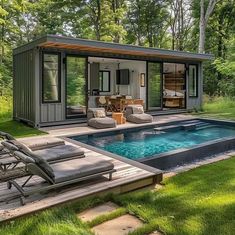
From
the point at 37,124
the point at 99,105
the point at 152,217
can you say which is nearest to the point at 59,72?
the point at 37,124

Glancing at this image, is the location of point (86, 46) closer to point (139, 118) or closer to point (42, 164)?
point (139, 118)

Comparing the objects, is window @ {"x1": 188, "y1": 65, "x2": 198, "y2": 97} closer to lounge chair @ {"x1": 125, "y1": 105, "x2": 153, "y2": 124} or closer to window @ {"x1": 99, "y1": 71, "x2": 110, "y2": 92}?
lounge chair @ {"x1": 125, "y1": 105, "x2": 153, "y2": 124}

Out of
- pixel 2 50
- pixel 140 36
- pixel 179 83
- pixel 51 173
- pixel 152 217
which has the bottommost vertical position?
pixel 152 217

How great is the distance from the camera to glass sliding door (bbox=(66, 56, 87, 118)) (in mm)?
10148

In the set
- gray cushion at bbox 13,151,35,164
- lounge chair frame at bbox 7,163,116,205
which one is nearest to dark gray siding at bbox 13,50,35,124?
gray cushion at bbox 13,151,35,164

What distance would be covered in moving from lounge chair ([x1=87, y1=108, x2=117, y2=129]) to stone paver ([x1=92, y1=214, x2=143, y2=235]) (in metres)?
6.15

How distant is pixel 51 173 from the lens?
3799mm

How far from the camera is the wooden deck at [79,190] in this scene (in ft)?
11.2

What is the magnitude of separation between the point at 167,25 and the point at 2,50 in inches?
586

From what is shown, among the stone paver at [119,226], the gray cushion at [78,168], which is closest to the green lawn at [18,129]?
the gray cushion at [78,168]

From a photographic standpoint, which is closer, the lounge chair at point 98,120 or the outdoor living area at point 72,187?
the outdoor living area at point 72,187

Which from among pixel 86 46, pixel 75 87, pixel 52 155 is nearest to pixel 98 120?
pixel 75 87

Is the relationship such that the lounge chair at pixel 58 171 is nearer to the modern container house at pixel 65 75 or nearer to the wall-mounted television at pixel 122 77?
the modern container house at pixel 65 75

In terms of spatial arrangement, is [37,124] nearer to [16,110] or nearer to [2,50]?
[16,110]
